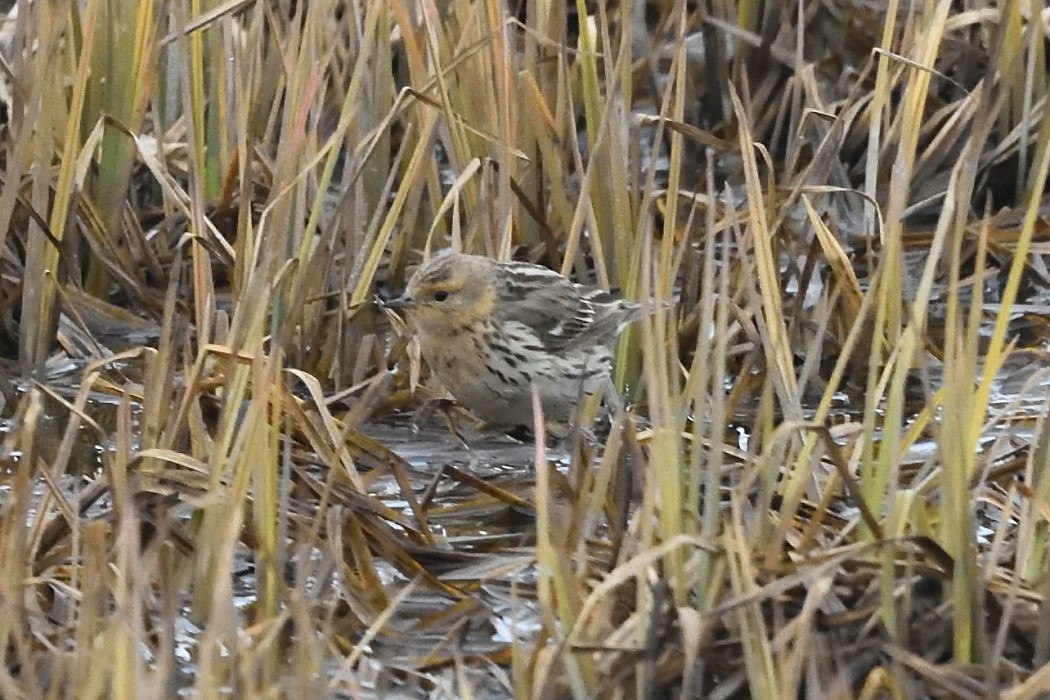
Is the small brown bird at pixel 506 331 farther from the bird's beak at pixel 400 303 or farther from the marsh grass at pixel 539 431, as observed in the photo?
the marsh grass at pixel 539 431

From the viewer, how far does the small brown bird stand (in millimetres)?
5258

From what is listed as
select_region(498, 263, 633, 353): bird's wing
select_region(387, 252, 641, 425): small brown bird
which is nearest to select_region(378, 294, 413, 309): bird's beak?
select_region(387, 252, 641, 425): small brown bird

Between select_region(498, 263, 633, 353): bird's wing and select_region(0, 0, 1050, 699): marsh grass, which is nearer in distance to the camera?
select_region(0, 0, 1050, 699): marsh grass

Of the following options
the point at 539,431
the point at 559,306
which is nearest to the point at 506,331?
the point at 559,306

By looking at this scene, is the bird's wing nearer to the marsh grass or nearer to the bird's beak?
the marsh grass

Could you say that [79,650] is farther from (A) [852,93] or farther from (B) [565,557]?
(A) [852,93]

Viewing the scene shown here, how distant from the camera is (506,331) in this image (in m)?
5.46

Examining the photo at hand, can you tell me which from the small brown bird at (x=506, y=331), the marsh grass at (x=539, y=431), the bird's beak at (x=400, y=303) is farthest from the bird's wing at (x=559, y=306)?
the bird's beak at (x=400, y=303)

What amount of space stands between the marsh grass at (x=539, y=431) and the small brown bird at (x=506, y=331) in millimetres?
127

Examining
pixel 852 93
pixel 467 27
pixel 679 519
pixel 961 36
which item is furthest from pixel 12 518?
pixel 961 36

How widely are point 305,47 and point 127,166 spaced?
1.08 m

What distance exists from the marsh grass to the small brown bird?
5.0 inches

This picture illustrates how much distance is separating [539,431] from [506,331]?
2.00m

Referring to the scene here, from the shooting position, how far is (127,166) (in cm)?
569
